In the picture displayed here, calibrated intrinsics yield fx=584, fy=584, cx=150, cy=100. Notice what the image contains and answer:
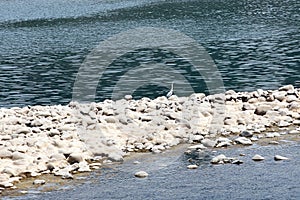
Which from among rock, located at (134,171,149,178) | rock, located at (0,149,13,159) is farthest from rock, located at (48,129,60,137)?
rock, located at (134,171,149,178)

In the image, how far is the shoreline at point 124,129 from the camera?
24391mm

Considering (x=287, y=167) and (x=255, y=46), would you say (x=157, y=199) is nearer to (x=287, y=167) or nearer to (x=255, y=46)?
(x=287, y=167)

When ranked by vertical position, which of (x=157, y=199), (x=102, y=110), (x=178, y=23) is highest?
(x=178, y=23)

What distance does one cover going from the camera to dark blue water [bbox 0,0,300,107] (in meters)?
50.2

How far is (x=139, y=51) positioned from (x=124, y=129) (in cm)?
4059

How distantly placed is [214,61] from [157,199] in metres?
40.7

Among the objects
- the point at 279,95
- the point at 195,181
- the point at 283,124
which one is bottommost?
the point at 195,181

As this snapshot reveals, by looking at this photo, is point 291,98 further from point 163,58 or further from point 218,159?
point 163,58

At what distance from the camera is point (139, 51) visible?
226 ft

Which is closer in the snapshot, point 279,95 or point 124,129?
point 124,129

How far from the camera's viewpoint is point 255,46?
66.0 meters

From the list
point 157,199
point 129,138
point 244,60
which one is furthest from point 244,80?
point 157,199

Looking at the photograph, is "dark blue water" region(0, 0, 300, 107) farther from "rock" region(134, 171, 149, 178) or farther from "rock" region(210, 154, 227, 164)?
"rock" region(134, 171, 149, 178)

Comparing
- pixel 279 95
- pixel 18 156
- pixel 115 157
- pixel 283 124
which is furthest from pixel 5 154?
pixel 279 95
